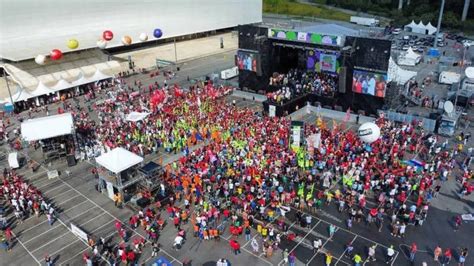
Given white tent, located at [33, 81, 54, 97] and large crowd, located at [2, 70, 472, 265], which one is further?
white tent, located at [33, 81, 54, 97]

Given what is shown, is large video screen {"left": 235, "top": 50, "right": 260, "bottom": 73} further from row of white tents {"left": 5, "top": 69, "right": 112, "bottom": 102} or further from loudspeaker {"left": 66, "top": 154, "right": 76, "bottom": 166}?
loudspeaker {"left": 66, "top": 154, "right": 76, "bottom": 166}

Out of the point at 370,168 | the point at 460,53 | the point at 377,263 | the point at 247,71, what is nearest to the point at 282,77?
the point at 247,71

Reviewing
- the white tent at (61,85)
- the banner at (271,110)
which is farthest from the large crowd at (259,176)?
the white tent at (61,85)

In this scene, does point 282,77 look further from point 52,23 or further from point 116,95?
point 52,23

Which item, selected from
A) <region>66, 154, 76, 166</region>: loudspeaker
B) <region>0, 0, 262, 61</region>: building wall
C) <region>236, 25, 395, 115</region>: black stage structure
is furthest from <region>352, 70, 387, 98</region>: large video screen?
<region>0, 0, 262, 61</region>: building wall

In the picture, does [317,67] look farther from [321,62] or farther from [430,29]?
[430,29]

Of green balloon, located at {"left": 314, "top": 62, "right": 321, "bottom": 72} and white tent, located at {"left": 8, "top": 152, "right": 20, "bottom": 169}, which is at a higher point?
green balloon, located at {"left": 314, "top": 62, "right": 321, "bottom": 72}

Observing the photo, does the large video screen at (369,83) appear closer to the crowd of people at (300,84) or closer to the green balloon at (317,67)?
the crowd of people at (300,84)
